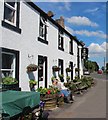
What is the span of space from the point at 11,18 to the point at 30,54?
248 cm

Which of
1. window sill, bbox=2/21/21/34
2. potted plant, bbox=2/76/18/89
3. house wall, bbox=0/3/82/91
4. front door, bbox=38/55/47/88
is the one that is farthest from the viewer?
front door, bbox=38/55/47/88

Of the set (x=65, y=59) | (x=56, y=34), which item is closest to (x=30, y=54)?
(x=56, y=34)

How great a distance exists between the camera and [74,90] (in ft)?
61.4

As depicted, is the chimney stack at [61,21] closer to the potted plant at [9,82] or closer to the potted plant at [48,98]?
the potted plant at [48,98]

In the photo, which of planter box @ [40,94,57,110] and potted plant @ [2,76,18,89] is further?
planter box @ [40,94,57,110]

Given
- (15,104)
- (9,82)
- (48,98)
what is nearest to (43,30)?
(48,98)

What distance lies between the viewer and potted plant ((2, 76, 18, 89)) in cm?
968

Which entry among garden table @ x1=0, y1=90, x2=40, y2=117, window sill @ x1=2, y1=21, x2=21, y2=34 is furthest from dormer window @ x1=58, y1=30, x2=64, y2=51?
garden table @ x1=0, y1=90, x2=40, y2=117

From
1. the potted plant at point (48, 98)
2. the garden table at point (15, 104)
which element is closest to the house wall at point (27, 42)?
the potted plant at point (48, 98)

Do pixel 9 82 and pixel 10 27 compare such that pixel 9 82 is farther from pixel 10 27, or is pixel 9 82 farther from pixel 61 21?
pixel 61 21

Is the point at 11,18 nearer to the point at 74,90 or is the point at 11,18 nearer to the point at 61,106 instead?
the point at 61,106

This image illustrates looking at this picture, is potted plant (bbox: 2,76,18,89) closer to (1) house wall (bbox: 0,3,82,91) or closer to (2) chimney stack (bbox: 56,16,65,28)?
(1) house wall (bbox: 0,3,82,91)

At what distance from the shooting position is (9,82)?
998 centimetres

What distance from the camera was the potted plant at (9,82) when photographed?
9680mm
